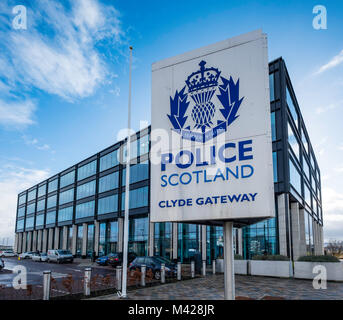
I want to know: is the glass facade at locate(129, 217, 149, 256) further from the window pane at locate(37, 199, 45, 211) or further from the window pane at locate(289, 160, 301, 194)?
the window pane at locate(37, 199, 45, 211)

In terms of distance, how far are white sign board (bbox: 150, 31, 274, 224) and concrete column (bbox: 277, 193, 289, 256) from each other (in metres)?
23.8

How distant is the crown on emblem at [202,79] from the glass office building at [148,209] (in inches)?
837

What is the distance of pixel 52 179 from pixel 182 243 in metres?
43.7

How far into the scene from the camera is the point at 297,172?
36.1 meters

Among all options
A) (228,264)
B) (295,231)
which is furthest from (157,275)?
(295,231)

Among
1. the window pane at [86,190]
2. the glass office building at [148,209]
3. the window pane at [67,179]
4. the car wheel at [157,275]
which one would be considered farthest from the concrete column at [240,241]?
the window pane at [67,179]

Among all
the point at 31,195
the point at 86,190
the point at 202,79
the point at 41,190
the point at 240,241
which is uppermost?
the point at 41,190

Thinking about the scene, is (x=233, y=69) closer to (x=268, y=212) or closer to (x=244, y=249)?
(x=268, y=212)

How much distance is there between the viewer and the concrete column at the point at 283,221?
2906 cm

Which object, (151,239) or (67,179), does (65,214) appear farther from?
(151,239)

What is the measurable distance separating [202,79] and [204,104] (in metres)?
0.67

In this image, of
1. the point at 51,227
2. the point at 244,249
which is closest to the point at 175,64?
the point at 244,249

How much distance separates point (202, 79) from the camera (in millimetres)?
7793

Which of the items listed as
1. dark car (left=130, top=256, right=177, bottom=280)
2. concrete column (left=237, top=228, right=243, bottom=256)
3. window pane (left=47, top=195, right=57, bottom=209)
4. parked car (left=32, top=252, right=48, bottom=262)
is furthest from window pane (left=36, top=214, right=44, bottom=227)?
dark car (left=130, top=256, right=177, bottom=280)
